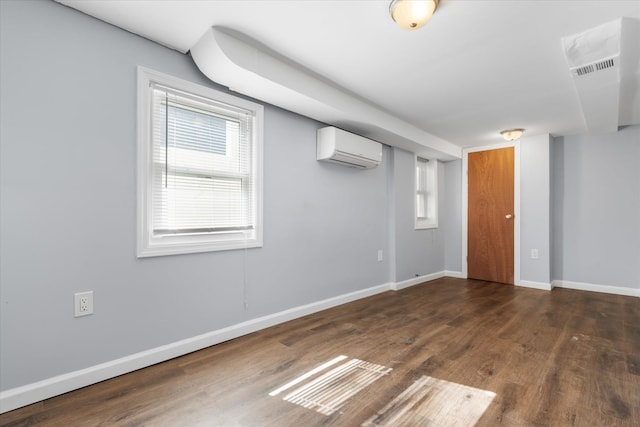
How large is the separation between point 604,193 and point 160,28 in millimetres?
5508

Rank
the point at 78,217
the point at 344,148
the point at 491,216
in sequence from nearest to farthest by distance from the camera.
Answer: the point at 78,217
the point at 344,148
the point at 491,216

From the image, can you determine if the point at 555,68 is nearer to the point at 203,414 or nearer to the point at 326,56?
Result: the point at 326,56

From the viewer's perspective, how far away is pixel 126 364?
1991 mm

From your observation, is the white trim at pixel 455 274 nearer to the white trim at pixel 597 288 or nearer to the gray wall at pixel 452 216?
the gray wall at pixel 452 216

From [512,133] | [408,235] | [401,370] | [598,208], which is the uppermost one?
[512,133]

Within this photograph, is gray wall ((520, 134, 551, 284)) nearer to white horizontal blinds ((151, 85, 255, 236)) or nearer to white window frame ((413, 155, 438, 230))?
white window frame ((413, 155, 438, 230))

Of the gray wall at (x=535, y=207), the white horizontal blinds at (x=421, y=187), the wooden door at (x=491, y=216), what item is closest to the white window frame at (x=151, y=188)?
the white horizontal blinds at (x=421, y=187)

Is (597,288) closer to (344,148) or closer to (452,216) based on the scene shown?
(452,216)

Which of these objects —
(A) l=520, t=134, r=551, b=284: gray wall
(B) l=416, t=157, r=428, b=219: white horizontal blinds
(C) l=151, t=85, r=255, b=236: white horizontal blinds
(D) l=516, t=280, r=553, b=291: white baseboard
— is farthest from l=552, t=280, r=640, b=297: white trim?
(C) l=151, t=85, r=255, b=236: white horizontal blinds

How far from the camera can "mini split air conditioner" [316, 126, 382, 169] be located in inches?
127

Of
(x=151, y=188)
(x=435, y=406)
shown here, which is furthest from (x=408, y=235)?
(x=151, y=188)

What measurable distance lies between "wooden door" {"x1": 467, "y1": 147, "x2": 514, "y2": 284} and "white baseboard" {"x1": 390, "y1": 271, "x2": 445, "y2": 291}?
0.53 meters

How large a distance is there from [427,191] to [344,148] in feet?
8.61

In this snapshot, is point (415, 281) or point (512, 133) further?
point (415, 281)
